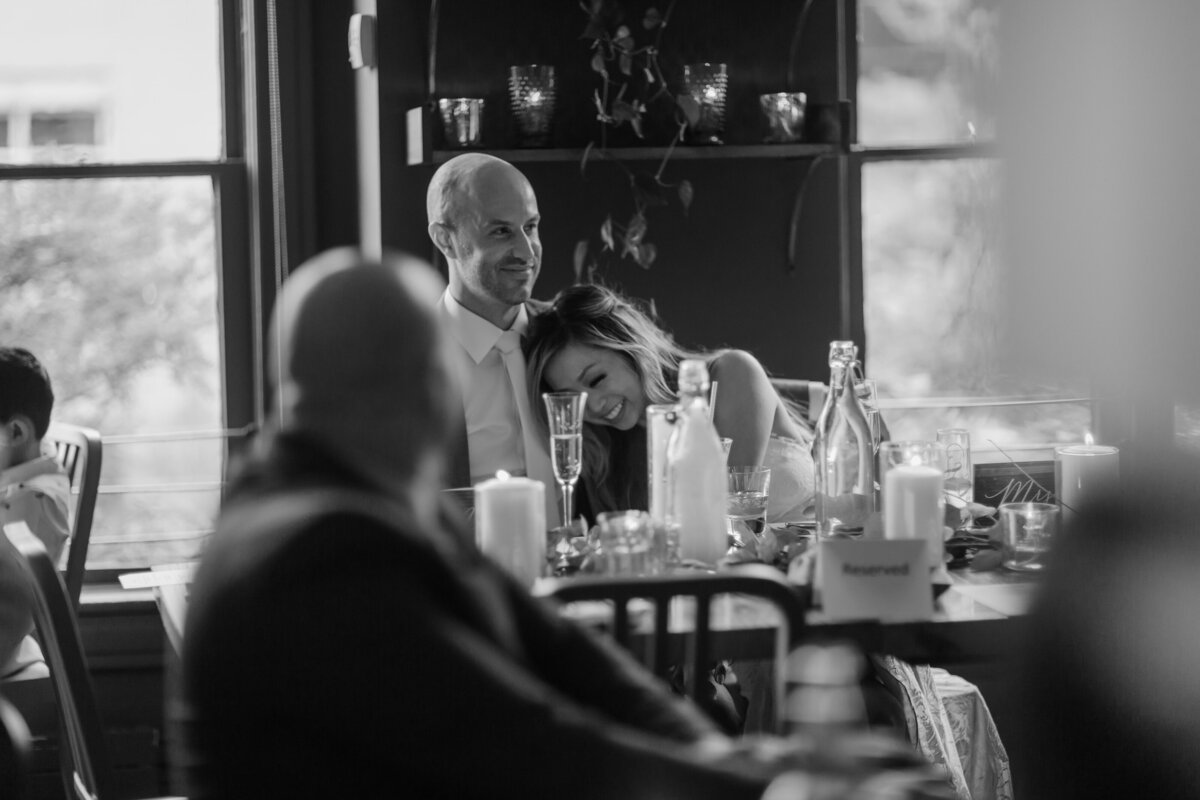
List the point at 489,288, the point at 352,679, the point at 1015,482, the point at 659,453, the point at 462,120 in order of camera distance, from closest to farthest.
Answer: the point at 352,679 → the point at 659,453 → the point at 1015,482 → the point at 489,288 → the point at 462,120

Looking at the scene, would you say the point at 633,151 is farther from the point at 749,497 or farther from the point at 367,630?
the point at 367,630

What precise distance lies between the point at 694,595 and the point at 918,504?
0.52m

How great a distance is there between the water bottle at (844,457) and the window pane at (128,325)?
1785 millimetres

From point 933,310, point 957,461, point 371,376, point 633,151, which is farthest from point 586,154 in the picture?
point 371,376

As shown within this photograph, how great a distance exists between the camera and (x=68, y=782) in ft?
6.73

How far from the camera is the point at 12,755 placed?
1687mm

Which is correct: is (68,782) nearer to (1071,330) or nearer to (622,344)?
(622,344)

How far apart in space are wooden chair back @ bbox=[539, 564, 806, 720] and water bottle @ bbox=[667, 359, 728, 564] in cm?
43

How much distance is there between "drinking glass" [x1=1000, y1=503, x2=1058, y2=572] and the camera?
70.9 inches

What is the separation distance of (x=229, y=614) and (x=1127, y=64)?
0.93 m

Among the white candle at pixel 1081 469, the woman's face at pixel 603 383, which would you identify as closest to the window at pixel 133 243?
the woman's face at pixel 603 383

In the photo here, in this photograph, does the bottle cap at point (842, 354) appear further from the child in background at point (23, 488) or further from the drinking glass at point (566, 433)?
the child in background at point (23, 488)

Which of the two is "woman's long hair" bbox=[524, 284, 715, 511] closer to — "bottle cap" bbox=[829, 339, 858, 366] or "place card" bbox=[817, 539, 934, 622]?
"bottle cap" bbox=[829, 339, 858, 366]

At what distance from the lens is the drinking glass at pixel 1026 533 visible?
1.80 meters
